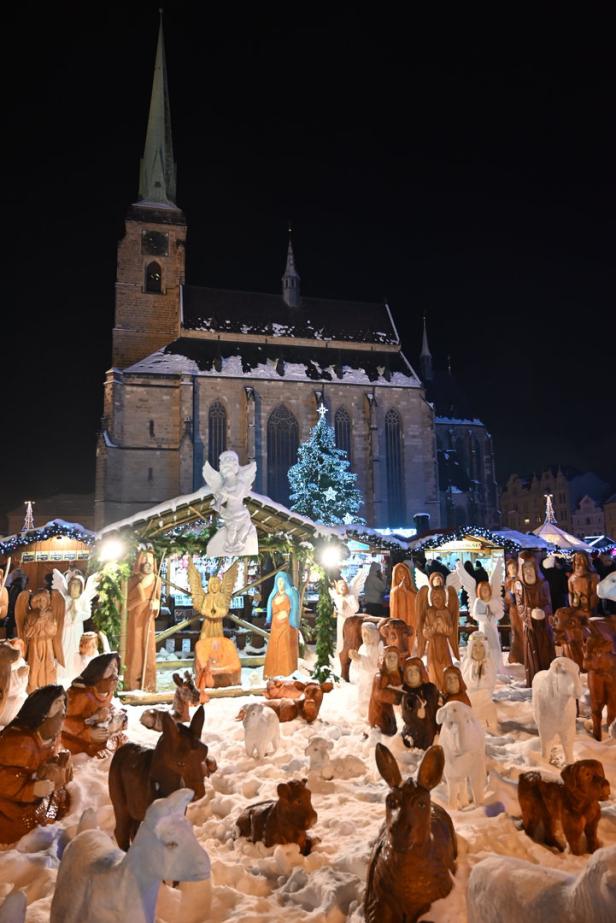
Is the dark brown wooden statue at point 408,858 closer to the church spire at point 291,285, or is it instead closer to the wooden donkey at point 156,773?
the wooden donkey at point 156,773

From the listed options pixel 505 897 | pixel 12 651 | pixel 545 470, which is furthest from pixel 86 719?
pixel 545 470

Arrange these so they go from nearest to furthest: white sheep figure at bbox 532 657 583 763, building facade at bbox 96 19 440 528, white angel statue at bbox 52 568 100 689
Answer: white sheep figure at bbox 532 657 583 763, white angel statue at bbox 52 568 100 689, building facade at bbox 96 19 440 528

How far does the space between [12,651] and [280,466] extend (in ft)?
92.2

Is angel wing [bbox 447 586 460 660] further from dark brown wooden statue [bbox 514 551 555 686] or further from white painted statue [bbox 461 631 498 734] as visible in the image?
white painted statue [bbox 461 631 498 734]

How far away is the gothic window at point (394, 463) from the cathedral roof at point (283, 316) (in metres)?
6.94

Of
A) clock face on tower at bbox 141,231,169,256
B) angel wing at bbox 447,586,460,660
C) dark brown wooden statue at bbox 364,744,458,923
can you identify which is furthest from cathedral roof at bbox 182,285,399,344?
dark brown wooden statue at bbox 364,744,458,923

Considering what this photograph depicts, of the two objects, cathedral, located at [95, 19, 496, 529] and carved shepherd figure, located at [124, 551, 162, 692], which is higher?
cathedral, located at [95, 19, 496, 529]

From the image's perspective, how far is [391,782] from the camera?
300cm

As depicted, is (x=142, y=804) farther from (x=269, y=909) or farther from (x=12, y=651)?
(x=12, y=651)

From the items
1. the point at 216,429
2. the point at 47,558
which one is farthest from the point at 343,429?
the point at 47,558

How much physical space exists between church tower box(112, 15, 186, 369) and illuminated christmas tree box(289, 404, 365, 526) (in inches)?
537

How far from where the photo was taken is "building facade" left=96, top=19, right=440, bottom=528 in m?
31.1

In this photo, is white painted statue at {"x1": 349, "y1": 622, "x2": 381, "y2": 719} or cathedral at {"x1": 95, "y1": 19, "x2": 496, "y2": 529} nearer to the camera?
white painted statue at {"x1": 349, "y1": 622, "x2": 381, "y2": 719}

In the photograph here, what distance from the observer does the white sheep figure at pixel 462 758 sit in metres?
4.49
